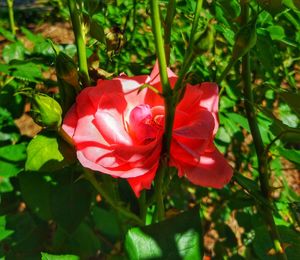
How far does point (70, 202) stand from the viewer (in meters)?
0.67

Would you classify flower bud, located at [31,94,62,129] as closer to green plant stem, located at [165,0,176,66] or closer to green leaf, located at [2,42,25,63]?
green plant stem, located at [165,0,176,66]

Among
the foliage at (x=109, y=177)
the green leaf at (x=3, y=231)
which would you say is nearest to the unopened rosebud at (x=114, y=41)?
the foliage at (x=109, y=177)

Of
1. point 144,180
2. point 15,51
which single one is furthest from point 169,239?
point 15,51

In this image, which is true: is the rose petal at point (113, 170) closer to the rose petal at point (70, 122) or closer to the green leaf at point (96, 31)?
the rose petal at point (70, 122)

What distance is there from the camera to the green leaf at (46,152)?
0.52 meters

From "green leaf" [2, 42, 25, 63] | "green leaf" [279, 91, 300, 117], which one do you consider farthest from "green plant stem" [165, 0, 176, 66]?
"green leaf" [2, 42, 25, 63]

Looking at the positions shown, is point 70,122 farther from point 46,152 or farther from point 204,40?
point 204,40

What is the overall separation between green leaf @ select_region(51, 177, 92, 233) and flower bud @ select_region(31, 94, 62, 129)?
0.22 meters

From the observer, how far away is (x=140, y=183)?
47 centimetres

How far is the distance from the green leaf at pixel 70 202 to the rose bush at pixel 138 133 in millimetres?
215

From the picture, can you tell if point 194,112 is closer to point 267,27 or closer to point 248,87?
point 248,87

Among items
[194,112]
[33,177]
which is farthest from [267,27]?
[33,177]

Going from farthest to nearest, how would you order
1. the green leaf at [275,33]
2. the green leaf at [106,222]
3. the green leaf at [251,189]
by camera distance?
the green leaf at [106,222]
the green leaf at [275,33]
the green leaf at [251,189]

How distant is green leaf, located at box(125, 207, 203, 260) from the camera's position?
500 millimetres
